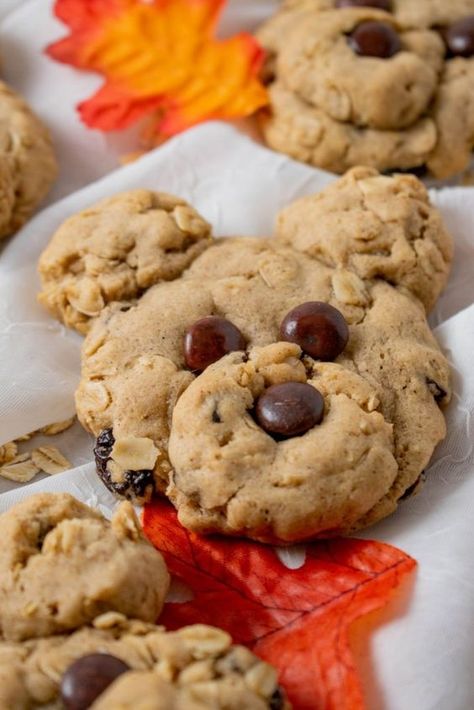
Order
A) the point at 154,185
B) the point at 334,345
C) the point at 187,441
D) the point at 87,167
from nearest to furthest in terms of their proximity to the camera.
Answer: the point at 187,441 → the point at 334,345 → the point at 154,185 → the point at 87,167

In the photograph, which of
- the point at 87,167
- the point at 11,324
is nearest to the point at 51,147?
the point at 87,167

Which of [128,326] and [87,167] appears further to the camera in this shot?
[87,167]

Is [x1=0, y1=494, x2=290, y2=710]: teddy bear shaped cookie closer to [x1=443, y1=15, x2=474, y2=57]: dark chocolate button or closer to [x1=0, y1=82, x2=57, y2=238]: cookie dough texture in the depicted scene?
[x1=0, y1=82, x2=57, y2=238]: cookie dough texture

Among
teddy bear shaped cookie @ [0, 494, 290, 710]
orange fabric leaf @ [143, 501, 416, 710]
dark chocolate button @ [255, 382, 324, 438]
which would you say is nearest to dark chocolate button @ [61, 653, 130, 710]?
teddy bear shaped cookie @ [0, 494, 290, 710]

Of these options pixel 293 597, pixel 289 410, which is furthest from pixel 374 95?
pixel 293 597

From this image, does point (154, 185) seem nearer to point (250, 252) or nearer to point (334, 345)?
point (250, 252)

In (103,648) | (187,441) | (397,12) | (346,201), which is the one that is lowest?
(103,648)

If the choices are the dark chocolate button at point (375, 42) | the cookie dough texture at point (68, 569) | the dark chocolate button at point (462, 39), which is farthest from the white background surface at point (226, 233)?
the dark chocolate button at point (462, 39)
